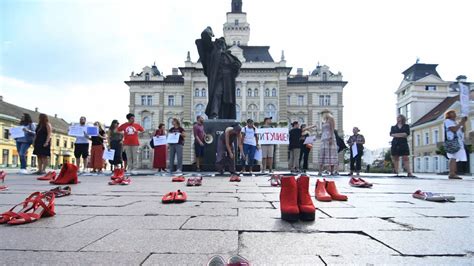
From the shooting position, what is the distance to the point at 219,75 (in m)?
12.3

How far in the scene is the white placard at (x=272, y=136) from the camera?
12.0 m

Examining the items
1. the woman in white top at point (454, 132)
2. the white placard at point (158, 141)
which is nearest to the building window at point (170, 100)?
the white placard at point (158, 141)

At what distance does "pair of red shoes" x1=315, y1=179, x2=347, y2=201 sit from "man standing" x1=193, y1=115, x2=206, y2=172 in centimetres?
622

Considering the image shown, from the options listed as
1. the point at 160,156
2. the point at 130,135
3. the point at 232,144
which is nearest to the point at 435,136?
the point at 160,156

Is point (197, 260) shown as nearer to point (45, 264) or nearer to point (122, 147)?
point (45, 264)

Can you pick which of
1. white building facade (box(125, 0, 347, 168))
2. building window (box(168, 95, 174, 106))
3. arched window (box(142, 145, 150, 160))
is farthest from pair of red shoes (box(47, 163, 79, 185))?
building window (box(168, 95, 174, 106))

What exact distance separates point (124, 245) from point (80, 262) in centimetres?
33

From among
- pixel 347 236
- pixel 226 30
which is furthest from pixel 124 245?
pixel 226 30

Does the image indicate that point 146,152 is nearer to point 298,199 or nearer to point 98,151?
point 98,151

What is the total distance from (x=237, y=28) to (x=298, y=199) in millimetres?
70172

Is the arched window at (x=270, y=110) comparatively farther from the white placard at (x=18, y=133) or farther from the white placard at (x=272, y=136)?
the white placard at (x=18, y=133)

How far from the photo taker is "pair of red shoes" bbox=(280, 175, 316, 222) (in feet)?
9.27

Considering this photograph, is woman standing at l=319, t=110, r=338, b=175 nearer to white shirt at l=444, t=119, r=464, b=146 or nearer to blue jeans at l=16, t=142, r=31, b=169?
white shirt at l=444, t=119, r=464, b=146

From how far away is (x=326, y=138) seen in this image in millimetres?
10039
